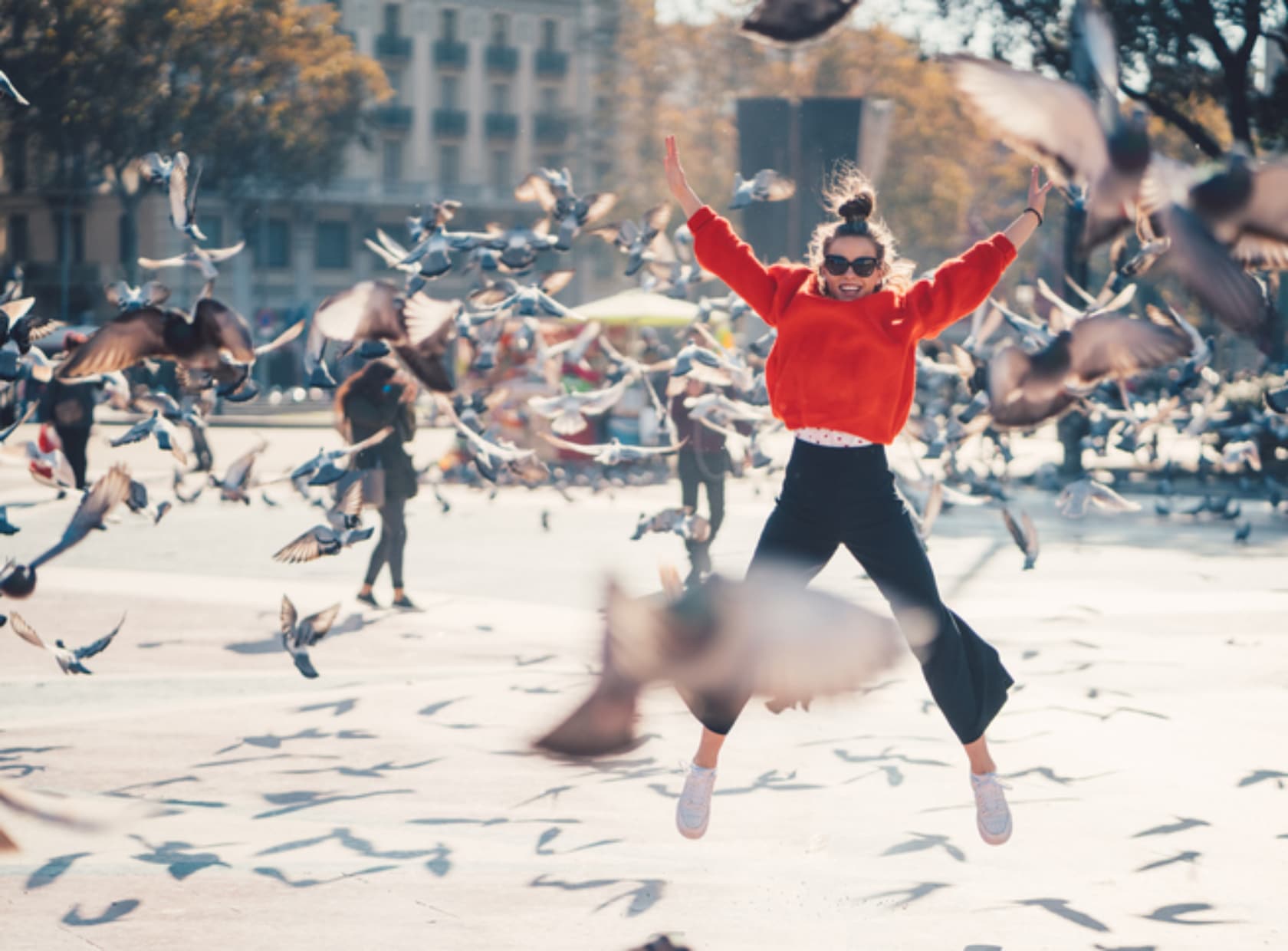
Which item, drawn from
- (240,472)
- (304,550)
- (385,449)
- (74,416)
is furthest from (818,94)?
(304,550)

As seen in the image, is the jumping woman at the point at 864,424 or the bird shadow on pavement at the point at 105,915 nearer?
the bird shadow on pavement at the point at 105,915

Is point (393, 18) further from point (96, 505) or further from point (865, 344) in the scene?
point (865, 344)

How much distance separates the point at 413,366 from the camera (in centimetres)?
630

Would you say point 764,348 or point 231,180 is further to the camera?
point 231,180

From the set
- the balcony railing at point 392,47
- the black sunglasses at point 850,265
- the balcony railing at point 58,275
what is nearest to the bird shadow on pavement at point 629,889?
the black sunglasses at point 850,265

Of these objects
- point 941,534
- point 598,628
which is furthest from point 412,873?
point 941,534

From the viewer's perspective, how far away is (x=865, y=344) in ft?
16.4

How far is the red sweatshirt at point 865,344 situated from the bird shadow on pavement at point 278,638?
5.11 m

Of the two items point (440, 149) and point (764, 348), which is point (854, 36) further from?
point (764, 348)

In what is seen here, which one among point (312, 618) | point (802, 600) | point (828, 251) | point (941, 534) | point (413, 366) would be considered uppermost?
point (828, 251)

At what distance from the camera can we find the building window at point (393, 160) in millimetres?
71750

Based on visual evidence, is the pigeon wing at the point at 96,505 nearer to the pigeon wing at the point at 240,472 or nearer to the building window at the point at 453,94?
the pigeon wing at the point at 240,472

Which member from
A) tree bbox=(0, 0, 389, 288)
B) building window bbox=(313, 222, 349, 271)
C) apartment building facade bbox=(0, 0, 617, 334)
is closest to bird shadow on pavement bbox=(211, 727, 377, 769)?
tree bbox=(0, 0, 389, 288)

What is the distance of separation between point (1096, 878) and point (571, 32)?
72063mm
